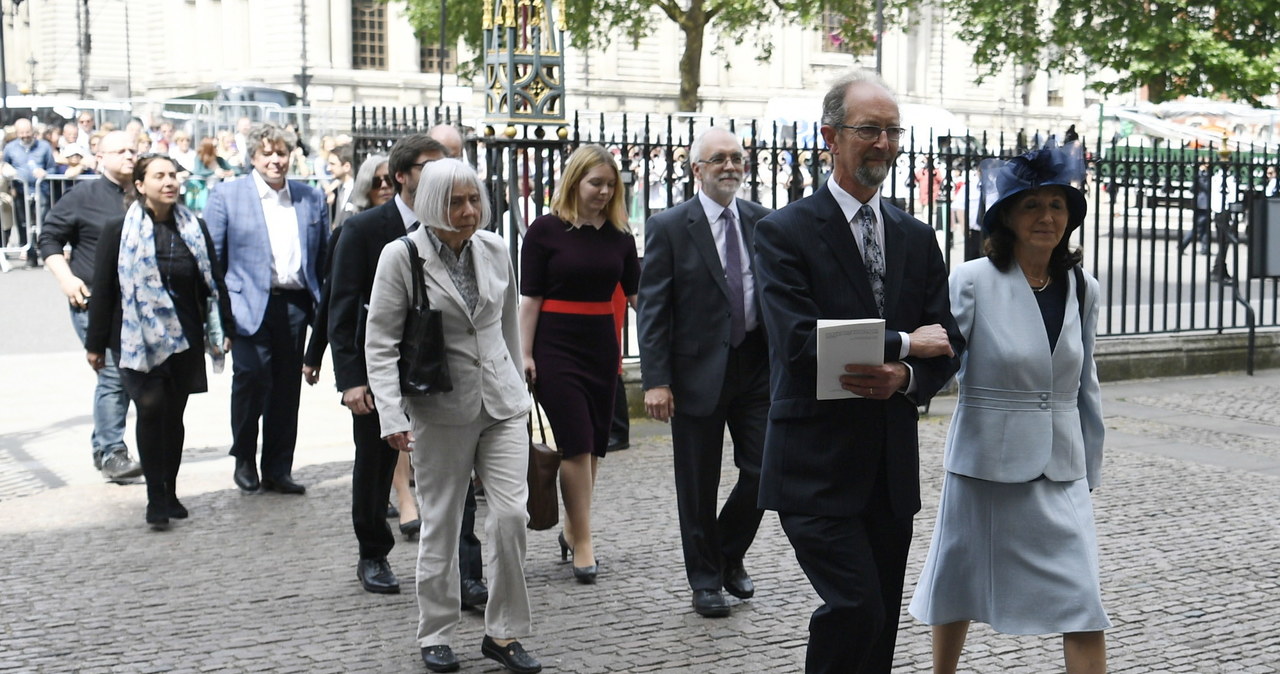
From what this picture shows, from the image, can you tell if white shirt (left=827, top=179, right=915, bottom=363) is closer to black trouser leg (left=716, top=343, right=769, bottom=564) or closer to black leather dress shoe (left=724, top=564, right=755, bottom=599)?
black trouser leg (left=716, top=343, right=769, bottom=564)

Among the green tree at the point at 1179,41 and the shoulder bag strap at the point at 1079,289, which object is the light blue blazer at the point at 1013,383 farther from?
the green tree at the point at 1179,41

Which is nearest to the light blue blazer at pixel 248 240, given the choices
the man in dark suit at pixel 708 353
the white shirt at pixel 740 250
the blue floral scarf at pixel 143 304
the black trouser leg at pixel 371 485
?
the blue floral scarf at pixel 143 304

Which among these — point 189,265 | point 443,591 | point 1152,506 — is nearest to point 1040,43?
point 1152,506

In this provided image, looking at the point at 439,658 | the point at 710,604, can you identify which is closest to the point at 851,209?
the point at 439,658

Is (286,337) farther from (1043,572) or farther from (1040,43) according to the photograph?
(1040,43)

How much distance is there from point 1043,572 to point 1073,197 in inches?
39.8

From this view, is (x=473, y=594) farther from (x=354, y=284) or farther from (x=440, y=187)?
(x=440, y=187)

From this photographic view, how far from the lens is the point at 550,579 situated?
6.45 m

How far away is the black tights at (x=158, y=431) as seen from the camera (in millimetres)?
7338

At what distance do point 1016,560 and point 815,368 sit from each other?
85 cm

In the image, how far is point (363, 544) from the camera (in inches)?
244

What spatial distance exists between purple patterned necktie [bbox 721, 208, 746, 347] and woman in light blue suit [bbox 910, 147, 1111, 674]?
165 centimetres

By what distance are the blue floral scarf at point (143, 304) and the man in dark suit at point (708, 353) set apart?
2.70 meters

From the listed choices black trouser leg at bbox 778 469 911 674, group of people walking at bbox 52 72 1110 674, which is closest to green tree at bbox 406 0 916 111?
group of people walking at bbox 52 72 1110 674
